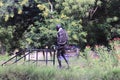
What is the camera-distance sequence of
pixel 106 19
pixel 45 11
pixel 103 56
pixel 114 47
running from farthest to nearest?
pixel 106 19 < pixel 45 11 < pixel 114 47 < pixel 103 56

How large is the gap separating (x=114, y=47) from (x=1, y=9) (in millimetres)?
10620

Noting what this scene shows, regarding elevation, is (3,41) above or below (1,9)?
below

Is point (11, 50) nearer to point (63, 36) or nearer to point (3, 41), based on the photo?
point (3, 41)

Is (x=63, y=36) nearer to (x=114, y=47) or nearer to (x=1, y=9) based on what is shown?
(x=114, y=47)

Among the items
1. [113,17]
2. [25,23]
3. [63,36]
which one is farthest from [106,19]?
[63,36]

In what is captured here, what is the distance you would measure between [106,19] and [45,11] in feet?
13.4

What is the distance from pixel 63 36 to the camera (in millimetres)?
14391

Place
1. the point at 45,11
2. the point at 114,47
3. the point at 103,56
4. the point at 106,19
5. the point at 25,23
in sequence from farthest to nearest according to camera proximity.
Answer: the point at 25,23
the point at 106,19
the point at 45,11
the point at 114,47
the point at 103,56

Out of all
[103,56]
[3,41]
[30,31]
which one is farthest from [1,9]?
[103,56]

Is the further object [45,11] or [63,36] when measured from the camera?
[45,11]

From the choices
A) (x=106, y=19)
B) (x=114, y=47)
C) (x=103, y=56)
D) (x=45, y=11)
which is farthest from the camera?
(x=106, y=19)

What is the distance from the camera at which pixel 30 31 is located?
23750 millimetres

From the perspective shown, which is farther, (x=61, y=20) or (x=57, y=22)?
(x=61, y=20)

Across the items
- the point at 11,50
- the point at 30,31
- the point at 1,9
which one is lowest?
the point at 11,50
